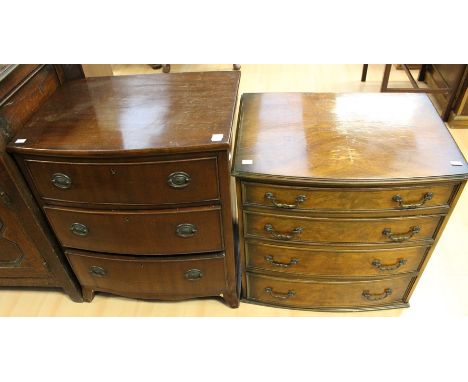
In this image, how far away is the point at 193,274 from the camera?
4.25ft

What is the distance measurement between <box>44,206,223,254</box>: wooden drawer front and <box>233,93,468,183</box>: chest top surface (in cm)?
24

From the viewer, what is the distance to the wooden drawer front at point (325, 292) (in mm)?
1312

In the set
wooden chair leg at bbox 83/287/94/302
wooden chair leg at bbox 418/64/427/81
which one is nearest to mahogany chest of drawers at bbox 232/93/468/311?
wooden chair leg at bbox 83/287/94/302

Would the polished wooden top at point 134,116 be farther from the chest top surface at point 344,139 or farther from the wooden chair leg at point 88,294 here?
the wooden chair leg at point 88,294

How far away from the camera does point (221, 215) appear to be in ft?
3.64

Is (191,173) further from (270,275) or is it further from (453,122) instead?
(453,122)

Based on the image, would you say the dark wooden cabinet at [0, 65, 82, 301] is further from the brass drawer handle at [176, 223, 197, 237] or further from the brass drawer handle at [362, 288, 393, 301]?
the brass drawer handle at [362, 288, 393, 301]

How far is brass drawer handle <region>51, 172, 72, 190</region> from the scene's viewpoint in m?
1.02

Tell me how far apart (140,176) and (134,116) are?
0.20 metres

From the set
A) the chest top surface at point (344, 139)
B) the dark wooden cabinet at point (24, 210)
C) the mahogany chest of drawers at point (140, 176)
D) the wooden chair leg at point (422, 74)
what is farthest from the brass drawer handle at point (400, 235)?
the wooden chair leg at point (422, 74)

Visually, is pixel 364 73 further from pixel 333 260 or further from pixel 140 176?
pixel 140 176

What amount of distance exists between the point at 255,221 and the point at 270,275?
0.28 m

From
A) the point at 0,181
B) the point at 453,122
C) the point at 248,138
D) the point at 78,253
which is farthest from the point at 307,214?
the point at 453,122

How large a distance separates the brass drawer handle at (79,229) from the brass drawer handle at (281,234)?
59 centimetres
